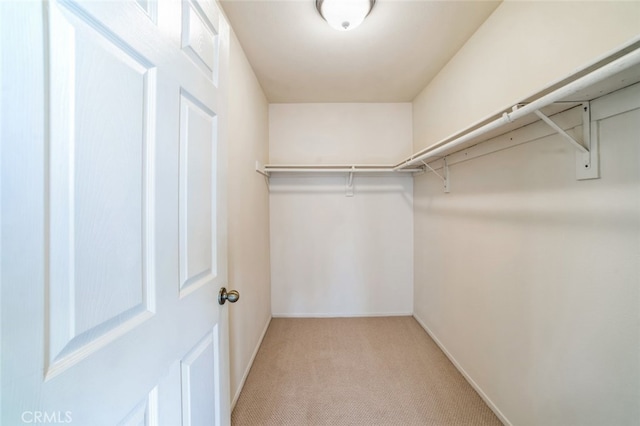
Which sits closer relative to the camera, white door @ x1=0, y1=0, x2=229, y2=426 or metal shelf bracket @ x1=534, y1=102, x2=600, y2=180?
white door @ x1=0, y1=0, x2=229, y2=426

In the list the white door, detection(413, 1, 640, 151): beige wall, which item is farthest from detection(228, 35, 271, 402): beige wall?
detection(413, 1, 640, 151): beige wall

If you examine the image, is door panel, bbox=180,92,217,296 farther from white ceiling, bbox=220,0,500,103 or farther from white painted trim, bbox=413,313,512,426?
A: white painted trim, bbox=413,313,512,426

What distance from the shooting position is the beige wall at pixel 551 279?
872 mm

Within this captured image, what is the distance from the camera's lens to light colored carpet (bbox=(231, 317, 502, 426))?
1.47 meters

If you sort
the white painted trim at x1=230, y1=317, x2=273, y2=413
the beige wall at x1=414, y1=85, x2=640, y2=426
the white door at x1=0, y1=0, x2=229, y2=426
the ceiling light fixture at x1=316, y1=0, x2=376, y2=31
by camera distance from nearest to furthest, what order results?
the white door at x1=0, y1=0, x2=229, y2=426
the beige wall at x1=414, y1=85, x2=640, y2=426
the ceiling light fixture at x1=316, y1=0, x2=376, y2=31
the white painted trim at x1=230, y1=317, x2=273, y2=413

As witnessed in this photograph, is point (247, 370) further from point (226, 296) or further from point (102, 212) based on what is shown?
point (102, 212)

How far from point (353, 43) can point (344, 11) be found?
16.8 inches

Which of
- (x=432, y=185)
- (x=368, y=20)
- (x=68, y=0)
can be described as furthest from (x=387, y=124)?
(x=68, y=0)

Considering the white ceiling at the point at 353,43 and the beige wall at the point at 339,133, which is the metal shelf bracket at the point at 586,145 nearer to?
the white ceiling at the point at 353,43

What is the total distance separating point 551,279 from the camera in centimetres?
113

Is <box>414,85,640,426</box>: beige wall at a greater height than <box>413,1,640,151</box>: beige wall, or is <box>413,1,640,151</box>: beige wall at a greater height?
<box>413,1,640,151</box>: beige wall

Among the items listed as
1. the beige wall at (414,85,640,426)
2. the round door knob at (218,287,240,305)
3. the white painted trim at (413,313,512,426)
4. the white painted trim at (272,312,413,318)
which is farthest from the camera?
the white painted trim at (272,312,413,318)

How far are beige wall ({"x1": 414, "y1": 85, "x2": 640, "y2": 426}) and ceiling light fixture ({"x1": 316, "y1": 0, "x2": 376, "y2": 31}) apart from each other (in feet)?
3.48

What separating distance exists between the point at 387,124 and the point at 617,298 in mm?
2317
